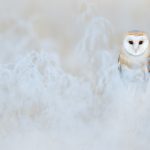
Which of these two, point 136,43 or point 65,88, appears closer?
point 136,43

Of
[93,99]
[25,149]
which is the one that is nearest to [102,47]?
[93,99]

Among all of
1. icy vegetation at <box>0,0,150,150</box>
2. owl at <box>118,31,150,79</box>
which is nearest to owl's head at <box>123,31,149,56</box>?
owl at <box>118,31,150,79</box>

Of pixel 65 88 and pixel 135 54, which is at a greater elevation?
pixel 135 54

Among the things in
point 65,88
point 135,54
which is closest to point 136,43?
point 135,54

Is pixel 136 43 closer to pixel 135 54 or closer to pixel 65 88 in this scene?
pixel 135 54

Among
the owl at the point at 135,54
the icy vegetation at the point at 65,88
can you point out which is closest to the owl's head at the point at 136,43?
the owl at the point at 135,54

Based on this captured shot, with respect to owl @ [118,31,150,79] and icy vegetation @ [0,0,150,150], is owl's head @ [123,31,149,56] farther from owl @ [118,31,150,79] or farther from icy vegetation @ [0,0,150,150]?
icy vegetation @ [0,0,150,150]

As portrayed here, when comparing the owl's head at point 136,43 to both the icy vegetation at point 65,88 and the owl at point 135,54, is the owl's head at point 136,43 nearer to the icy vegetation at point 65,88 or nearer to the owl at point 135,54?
the owl at point 135,54
